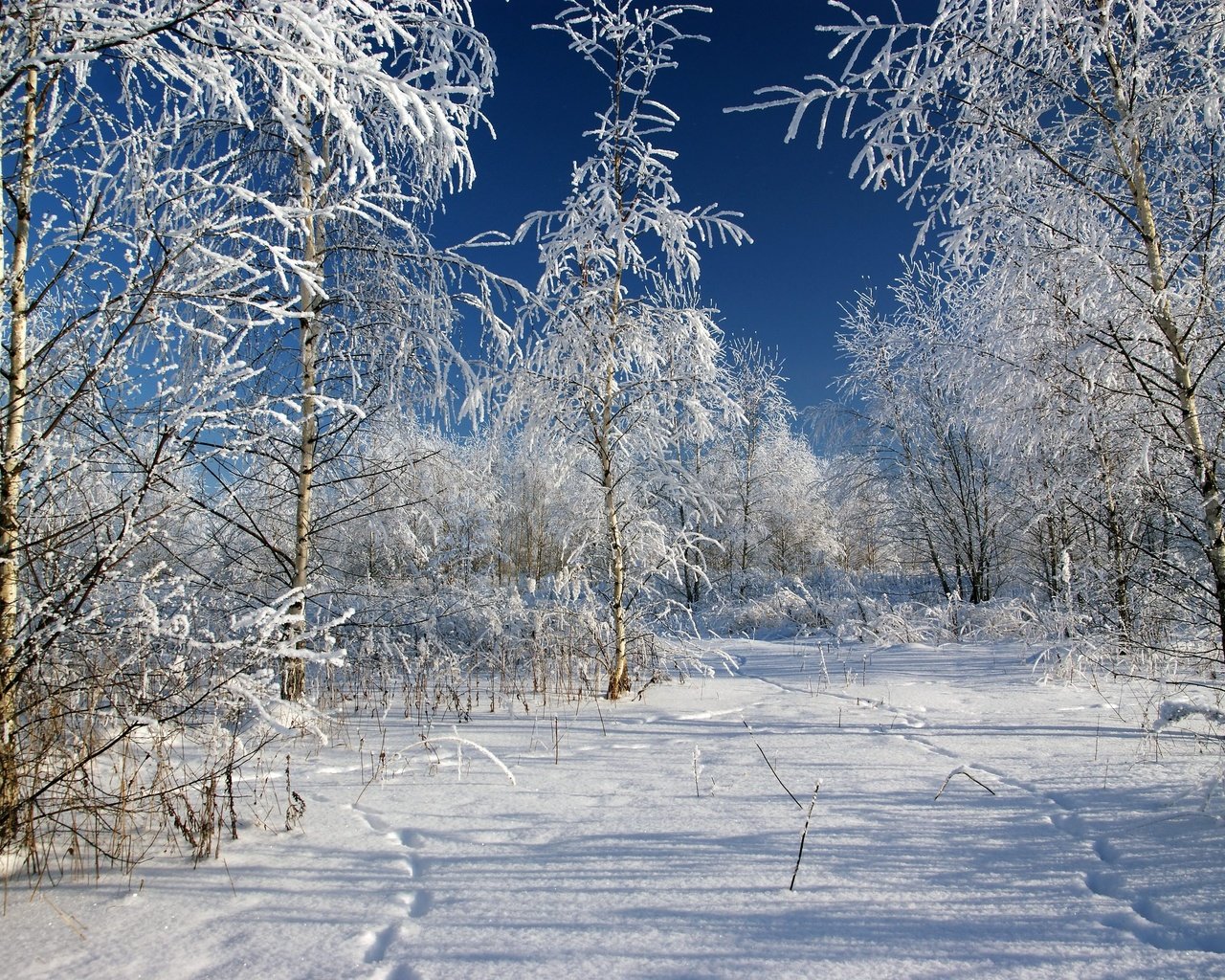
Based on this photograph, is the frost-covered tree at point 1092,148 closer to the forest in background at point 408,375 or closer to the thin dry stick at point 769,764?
the forest in background at point 408,375

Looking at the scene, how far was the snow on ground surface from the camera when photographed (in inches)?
73.0

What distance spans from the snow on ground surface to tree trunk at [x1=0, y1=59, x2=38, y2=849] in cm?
42

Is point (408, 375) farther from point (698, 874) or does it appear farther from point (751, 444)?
point (751, 444)

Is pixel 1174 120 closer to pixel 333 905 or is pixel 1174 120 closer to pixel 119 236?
pixel 119 236

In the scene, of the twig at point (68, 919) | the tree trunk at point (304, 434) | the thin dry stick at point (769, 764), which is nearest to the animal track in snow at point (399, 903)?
the twig at point (68, 919)

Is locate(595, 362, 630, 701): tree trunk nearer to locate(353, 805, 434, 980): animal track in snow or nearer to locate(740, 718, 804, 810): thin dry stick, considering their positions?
locate(740, 718, 804, 810): thin dry stick

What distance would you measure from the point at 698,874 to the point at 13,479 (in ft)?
9.55

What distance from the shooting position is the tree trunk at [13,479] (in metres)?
2.37

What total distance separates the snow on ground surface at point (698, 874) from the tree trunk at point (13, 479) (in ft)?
1.39

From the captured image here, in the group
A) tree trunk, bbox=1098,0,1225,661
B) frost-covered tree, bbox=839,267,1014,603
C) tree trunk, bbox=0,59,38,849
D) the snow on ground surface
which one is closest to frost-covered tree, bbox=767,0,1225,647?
tree trunk, bbox=1098,0,1225,661

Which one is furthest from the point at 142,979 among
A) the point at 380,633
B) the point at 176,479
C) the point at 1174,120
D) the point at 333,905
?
the point at 380,633

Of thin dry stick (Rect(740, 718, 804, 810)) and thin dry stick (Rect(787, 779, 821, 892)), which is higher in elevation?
thin dry stick (Rect(787, 779, 821, 892))

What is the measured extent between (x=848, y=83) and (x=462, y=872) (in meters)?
→ 4.22

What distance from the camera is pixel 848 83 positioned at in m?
3.51
